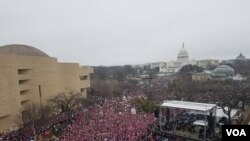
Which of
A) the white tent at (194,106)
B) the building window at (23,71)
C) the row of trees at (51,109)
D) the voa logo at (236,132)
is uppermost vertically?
the building window at (23,71)

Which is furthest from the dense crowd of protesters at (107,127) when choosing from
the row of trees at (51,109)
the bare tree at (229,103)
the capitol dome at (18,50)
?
the capitol dome at (18,50)

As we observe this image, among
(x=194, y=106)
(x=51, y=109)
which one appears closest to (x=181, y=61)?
(x=51, y=109)

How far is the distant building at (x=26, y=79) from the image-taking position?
2374 centimetres

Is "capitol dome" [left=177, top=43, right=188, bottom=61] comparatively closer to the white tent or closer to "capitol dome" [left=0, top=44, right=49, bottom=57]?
"capitol dome" [left=0, top=44, right=49, bottom=57]

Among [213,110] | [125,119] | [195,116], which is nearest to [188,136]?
[213,110]

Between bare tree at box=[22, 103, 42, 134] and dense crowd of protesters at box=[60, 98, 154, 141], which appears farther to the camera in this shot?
bare tree at box=[22, 103, 42, 134]

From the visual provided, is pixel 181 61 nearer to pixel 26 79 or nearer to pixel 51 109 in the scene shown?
pixel 51 109

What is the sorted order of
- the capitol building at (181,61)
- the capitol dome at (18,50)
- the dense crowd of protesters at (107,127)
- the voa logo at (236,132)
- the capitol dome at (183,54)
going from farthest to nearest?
the capitol dome at (183,54)
the capitol building at (181,61)
the capitol dome at (18,50)
the dense crowd of protesters at (107,127)
the voa logo at (236,132)

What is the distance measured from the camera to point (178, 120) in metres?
22.7

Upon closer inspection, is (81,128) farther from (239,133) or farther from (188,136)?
(239,133)

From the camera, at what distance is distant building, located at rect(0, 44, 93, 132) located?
935 inches

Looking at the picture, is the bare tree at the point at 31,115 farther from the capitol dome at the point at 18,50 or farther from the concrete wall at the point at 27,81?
the capitol dome at the point at 18,50

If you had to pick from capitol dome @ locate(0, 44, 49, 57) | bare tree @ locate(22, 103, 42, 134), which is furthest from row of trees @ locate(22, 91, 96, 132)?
capitol dome @ locate(0, 44, 49, 57)

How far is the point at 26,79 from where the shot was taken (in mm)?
27609
